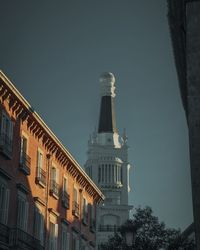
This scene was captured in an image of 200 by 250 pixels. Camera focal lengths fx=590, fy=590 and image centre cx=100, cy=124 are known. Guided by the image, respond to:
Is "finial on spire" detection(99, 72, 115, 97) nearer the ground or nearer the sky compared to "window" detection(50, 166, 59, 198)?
nearer the sky

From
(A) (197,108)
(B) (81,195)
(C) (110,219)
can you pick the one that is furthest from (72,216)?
(C) (110,219)

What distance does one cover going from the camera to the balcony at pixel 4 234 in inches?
1169

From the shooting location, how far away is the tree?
37188 mm

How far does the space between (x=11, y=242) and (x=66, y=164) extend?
41.9ft

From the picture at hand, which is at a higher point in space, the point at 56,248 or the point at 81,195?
the point at 81,195

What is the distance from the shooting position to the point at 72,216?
43.2 meters

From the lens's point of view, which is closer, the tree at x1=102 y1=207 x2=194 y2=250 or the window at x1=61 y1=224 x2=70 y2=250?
the tree at x1=102 y1=207 x2=194 y2=250

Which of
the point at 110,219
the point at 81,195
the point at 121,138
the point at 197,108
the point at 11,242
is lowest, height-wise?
the point at 11,242

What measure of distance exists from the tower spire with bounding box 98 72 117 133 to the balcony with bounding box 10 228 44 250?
102775 millimetres

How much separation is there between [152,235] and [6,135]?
12.2m

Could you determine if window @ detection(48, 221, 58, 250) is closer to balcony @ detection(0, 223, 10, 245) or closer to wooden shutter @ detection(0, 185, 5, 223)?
balcony @ detection(0, 223, 10, 245)

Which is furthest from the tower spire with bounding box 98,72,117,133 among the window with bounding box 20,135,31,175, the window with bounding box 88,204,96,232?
the window with bounding box 20,135,31,175

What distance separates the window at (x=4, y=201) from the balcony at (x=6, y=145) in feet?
4.95

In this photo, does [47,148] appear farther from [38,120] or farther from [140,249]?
[140,249]
